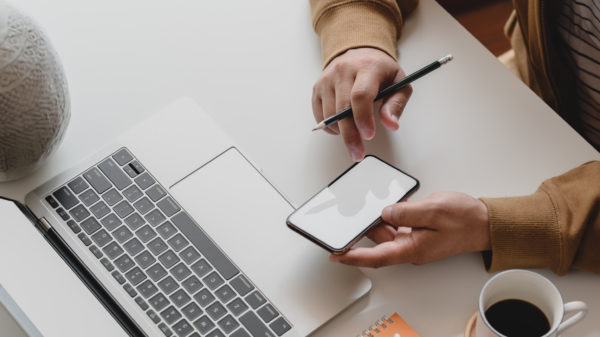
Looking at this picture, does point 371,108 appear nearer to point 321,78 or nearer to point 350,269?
point 321,78

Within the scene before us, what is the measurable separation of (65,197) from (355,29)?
421 mm

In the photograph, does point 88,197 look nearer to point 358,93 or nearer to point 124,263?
point 124,263

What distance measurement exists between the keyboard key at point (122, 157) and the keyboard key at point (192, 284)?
0.57ft

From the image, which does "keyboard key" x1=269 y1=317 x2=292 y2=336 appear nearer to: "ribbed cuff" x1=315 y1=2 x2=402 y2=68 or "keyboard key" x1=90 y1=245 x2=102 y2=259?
"keyboard key" x1=90 y1=245 x2=102 y2=259

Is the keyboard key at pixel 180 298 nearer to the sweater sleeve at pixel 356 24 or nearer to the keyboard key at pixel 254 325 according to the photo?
the keyboard key at pixel 254 325

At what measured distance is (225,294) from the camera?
0.72 meters

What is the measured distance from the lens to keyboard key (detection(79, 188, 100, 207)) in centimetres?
78

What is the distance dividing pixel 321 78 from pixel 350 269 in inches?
9.8

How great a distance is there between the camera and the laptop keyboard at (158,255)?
0.70 metres

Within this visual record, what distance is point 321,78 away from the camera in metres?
0.85

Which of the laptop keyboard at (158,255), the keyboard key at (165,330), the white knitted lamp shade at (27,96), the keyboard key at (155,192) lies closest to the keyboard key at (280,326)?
the laptop keyboard at (158,255)

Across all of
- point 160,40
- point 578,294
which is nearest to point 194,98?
point 160,40

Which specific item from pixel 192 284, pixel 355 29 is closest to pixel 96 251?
pixel 192 284

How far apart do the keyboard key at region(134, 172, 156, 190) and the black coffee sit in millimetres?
402
